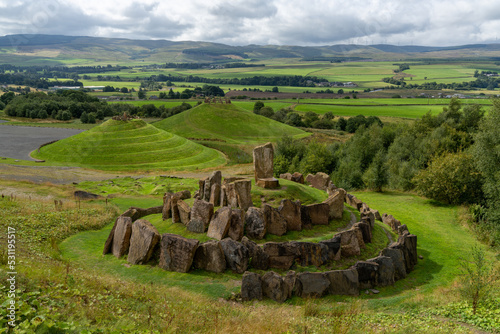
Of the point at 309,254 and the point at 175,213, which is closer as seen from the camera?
the point at 309,254

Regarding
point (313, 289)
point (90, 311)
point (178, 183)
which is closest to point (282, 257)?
point (313, 289)

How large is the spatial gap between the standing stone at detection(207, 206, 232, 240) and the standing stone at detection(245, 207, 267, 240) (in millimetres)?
1192

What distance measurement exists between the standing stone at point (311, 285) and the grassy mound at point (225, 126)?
7898cm

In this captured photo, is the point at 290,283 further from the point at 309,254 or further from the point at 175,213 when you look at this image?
the point at 175,213

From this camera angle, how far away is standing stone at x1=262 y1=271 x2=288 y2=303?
15414mm

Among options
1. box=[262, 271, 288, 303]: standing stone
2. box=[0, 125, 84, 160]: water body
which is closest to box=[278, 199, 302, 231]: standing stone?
box=[262, 271, 288, 303]: standing stone

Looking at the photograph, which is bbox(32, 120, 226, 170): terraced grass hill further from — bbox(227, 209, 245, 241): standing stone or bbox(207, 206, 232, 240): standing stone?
bbox(227, 209, 245, 241): standing stone

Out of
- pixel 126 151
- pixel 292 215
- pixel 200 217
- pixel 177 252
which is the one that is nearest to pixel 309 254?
pixel 292 215

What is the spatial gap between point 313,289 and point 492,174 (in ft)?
80.9

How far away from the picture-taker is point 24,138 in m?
83.2

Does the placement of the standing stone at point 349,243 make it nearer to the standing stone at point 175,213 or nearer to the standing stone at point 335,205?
the standing stone at point 335,205

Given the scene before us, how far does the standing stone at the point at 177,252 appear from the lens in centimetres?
1741

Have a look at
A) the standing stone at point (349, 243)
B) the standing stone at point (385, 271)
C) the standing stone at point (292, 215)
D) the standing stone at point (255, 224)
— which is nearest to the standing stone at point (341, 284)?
the standing stone at point (385, 271)

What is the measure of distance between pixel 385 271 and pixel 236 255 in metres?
7.60
